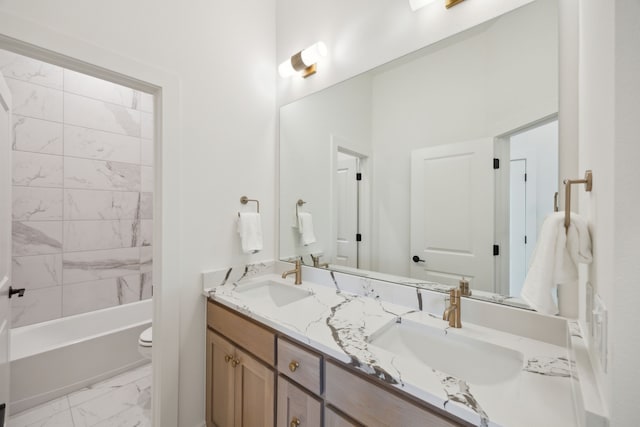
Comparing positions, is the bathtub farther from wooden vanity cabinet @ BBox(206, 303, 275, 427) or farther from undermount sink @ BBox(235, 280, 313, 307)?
undermount sink @ BBox(235, 280, 313, 307)

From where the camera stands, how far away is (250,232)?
1.70 meters

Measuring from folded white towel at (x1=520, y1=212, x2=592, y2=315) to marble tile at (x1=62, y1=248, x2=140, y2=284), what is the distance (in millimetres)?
3036

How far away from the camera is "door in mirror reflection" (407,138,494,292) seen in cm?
112

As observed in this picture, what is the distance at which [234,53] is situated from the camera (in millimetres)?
1695

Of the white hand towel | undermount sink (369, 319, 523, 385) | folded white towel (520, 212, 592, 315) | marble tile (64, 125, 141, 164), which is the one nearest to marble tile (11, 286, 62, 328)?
marble tile (64, 125, 141, 164)

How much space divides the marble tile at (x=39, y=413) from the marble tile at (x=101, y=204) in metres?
1.34

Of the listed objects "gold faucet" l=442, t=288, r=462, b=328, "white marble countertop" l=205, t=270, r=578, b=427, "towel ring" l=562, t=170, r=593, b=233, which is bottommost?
"white marble countertop" l=205, t=270, r=578, b=427

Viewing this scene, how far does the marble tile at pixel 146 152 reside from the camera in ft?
8.65

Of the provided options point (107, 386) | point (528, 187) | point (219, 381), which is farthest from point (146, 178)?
point (528, 187)

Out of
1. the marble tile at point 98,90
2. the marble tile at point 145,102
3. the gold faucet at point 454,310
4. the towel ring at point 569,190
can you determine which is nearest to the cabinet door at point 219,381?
the gold faucet at point 454,310

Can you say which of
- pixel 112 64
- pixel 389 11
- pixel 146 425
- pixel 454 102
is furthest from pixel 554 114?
pixel 146 425

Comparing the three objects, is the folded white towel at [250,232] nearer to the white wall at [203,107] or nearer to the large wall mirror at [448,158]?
the white wall at [203,107]

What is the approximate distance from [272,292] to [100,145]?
2.11 m

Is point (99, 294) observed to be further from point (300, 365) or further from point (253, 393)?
point (300, 365)
